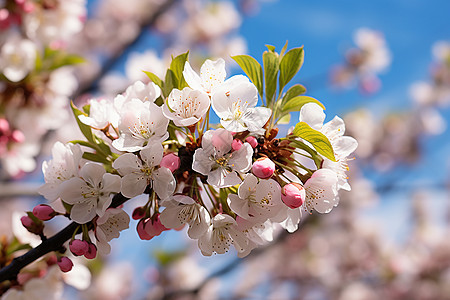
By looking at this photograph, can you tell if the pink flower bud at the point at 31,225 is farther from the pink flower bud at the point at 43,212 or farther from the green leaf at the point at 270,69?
the green leaf at the point at 270,69

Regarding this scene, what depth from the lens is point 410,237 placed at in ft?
28.2

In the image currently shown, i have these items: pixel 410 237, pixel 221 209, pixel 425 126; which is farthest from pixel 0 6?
pixel 410 237

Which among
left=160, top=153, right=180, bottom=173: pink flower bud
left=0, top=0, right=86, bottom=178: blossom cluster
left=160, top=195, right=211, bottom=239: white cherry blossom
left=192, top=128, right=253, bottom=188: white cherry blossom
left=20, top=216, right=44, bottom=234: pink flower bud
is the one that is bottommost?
left=0, top=0, right=86, bottom=178: blossom cluster

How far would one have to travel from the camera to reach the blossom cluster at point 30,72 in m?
2.17

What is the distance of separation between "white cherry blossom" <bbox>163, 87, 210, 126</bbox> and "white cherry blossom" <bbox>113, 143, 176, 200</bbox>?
4.0 inches

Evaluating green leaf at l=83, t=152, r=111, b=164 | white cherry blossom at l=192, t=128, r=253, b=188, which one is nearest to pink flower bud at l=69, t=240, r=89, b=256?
green leaf at l=83, t=152, r=111, b=164

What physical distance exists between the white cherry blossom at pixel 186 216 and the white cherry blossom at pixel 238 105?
25cm

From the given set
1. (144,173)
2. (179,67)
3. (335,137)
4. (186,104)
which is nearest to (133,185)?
(144,173)

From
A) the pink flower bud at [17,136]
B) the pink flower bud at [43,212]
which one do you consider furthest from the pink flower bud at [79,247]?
A: the pink flower bud at [17,136]

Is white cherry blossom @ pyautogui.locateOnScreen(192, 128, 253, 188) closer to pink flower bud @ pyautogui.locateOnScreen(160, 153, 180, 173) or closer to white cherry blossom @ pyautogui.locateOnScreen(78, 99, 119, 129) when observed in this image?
pink flower bud @ pyautogui.locateOnScreen(160, 153, 180, 173)

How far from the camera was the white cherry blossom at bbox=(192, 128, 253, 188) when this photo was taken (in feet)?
3.19

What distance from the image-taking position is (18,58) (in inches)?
85.4

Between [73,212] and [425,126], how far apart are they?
8.56 metres

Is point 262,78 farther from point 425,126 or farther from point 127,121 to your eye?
point 425,126
